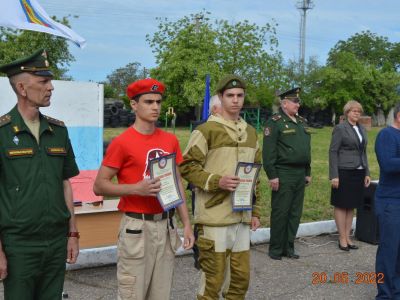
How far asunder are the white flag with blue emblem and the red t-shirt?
3.21 metres

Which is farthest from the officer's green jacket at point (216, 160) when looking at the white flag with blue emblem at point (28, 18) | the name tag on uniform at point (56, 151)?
the white flag with blue emblem at point (28, 18)

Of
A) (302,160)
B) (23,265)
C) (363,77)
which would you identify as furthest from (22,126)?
(363,77)

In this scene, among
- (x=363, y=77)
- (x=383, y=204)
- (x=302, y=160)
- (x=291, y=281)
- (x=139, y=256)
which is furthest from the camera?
(x=363, y=77)

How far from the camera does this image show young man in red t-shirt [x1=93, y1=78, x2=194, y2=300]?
10.7 feet

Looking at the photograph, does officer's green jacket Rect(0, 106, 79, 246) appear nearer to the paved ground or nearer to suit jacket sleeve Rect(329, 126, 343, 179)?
the paved ground

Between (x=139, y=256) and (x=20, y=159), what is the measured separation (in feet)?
3.28

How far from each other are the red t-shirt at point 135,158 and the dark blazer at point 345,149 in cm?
390

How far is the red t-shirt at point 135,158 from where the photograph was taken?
3.25 m

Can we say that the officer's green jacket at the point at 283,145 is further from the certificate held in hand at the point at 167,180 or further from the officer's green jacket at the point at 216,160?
the certificate held in hand at the point at 167,180

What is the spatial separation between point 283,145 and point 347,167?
1125 mm

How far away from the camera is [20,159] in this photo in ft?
9.29

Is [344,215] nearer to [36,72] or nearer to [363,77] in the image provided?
[36,72]
